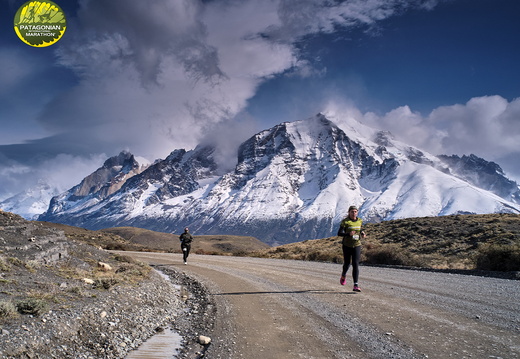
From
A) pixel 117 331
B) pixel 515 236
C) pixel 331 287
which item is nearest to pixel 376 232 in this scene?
pixel 515 236

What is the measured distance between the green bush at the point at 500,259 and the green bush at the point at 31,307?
780 inches

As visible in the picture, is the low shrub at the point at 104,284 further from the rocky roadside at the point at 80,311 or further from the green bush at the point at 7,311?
the green bush at the point at 7,311

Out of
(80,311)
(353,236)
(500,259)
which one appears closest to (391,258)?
(500,259)

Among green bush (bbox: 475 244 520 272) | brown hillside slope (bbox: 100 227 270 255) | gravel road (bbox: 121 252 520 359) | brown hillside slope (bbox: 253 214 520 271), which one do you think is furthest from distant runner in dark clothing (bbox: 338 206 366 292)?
brown hillside slope (bbox: 100 227 270 255)

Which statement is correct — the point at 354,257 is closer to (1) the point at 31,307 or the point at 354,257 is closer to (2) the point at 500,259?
(1) the point at 31,307

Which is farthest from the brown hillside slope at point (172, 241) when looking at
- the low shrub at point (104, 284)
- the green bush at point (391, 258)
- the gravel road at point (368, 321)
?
the gravel road at point (368, 321)

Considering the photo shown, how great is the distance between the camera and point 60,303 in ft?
26.5

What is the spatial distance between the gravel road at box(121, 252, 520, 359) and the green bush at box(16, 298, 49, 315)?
342 centimetres

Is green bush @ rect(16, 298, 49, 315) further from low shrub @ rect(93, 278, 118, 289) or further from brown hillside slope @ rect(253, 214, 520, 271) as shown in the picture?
brown hillside slope @ rect(253, 214, 520, 271)

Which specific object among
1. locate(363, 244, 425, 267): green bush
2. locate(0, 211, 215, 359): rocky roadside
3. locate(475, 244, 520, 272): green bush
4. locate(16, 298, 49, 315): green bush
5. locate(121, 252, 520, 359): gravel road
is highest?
locate(475, 244, 520, 272): green bush

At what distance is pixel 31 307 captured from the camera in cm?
697

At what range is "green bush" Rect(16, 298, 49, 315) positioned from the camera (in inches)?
271

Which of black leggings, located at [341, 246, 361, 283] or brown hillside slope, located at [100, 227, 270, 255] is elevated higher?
black leggings, located at [341, 246, 361, 283]

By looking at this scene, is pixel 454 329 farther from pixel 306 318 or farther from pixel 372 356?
pixel 306 318
